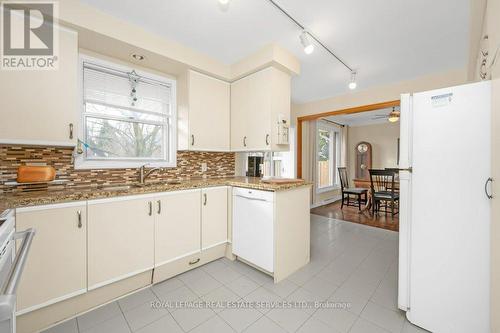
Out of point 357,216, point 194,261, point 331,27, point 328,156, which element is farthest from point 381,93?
point 194,261

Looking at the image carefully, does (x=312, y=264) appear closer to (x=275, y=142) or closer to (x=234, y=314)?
(x=234, y=314)

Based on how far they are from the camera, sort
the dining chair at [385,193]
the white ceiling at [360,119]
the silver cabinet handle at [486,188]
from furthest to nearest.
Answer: the white ceiling at [360,119] < the dining chair at [385,193] < the silver cabinet handle at [486,188]

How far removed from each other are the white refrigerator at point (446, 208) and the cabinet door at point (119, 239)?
213cm

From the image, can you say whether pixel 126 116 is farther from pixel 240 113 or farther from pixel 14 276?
pixel 14 276

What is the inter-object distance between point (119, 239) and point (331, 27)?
2.76 m

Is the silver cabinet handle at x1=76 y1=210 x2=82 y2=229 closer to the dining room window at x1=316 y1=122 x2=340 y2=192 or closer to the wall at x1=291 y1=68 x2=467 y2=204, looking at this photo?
the wall at x1=291 y1=68 x2=467 y2=204

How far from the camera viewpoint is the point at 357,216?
4.34m

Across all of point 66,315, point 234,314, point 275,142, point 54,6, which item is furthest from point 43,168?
point 275,142

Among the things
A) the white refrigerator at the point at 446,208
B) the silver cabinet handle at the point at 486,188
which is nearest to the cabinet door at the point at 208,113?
the white refrigerator at the point at 446,208

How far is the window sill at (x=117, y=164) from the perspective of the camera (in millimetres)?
1962

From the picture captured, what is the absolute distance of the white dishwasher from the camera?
1.98 meters

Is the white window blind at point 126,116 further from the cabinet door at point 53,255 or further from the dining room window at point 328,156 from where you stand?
the dining room window at point 328,156

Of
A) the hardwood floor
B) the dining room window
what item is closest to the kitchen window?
the hardwood floor

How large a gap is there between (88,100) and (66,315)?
190 centimetres
